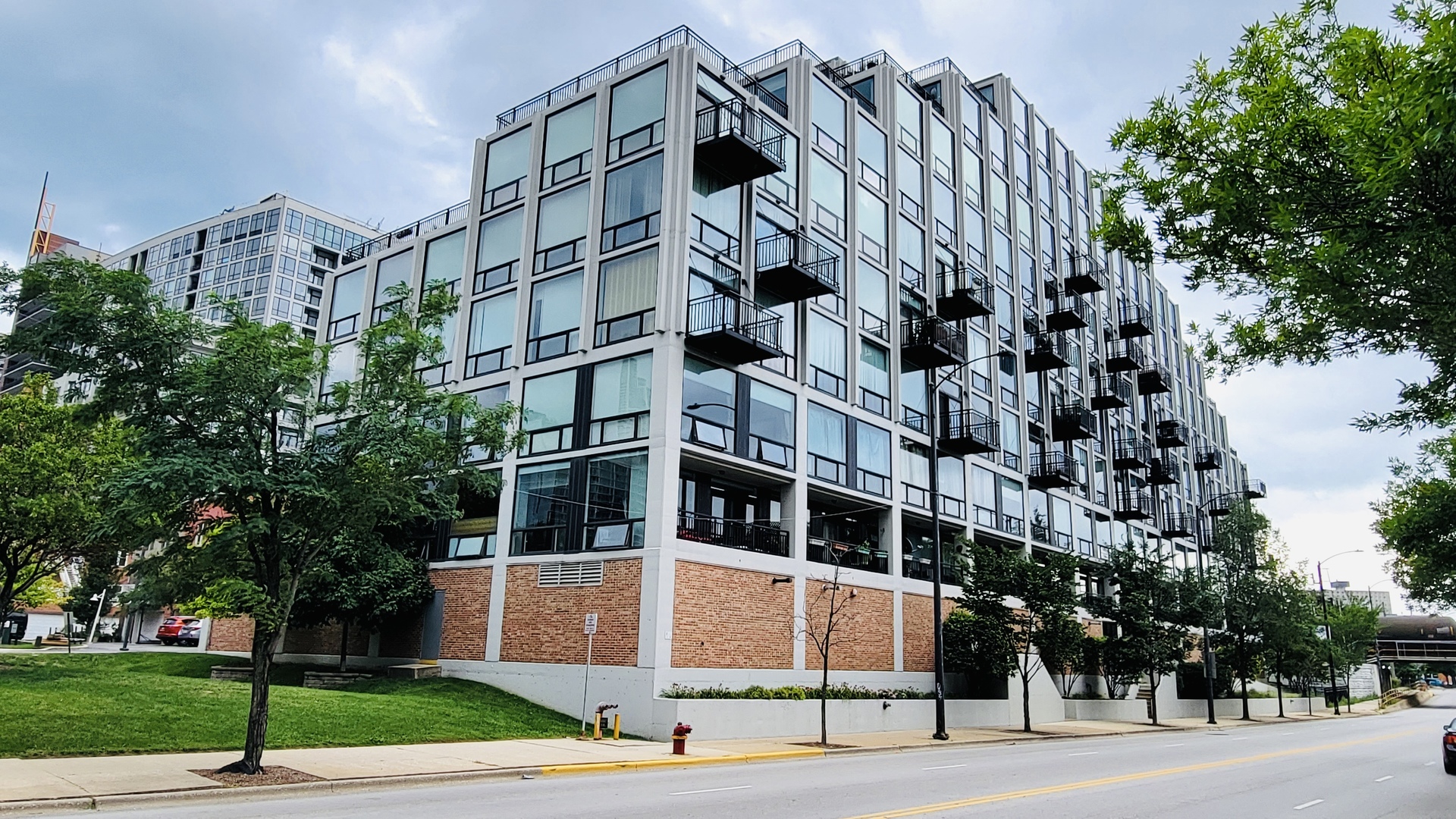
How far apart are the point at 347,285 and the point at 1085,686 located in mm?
35552

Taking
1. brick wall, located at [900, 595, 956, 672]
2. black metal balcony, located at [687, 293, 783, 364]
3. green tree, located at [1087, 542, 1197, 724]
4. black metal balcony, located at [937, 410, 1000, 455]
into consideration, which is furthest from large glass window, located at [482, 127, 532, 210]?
green tree, located at [1087, 542, 1197, 724]

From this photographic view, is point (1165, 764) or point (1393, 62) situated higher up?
point (1393, 62)

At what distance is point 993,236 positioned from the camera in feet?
142

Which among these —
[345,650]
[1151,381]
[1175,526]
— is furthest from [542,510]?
[1175,526]

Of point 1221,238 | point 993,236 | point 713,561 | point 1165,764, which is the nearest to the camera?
point 1221,238

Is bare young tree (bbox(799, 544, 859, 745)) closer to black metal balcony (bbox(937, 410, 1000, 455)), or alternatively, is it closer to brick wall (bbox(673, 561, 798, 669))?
brick wall (bbox(673, 561, 798, 669))

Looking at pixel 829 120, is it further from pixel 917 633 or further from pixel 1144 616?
pixel 1144 616

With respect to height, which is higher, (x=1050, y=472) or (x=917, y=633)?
(x=1050, y=472)

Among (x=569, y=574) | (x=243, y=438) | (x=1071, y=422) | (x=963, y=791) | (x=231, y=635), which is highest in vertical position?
(x=1071, y=422)

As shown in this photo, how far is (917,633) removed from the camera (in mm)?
33281

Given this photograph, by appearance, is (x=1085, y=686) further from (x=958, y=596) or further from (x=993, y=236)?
(x=993, y=236)

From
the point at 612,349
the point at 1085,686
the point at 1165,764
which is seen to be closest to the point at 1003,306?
the point at 1085,686

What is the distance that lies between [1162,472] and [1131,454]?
138 inches

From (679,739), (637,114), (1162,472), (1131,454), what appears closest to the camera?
(679,739)
